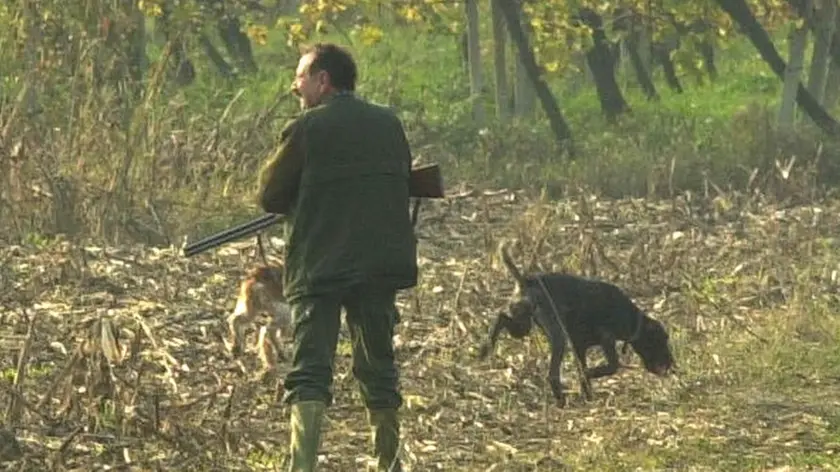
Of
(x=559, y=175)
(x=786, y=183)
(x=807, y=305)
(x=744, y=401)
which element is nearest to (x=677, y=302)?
(x=807, y=305)

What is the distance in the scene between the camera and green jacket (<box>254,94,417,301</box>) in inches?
307

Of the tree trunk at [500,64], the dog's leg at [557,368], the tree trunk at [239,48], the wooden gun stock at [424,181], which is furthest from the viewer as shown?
the tree trunk at [239,48]

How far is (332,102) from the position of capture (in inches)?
309

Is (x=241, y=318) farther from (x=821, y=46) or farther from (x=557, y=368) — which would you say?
(x=821, y=46)

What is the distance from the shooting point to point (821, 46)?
21.8m

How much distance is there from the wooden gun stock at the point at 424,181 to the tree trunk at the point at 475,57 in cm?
1376

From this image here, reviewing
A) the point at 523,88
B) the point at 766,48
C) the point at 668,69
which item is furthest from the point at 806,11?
the point at 668,69

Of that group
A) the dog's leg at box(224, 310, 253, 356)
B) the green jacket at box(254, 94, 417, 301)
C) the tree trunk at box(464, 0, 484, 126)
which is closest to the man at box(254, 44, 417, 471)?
the green jacket at box(254, 94, 417, 301)

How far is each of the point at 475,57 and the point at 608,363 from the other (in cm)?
1223

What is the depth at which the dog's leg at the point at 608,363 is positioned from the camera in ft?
35.0

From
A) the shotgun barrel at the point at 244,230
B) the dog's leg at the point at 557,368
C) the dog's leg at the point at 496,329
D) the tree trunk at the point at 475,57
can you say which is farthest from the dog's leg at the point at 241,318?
the tree trunk at the point at 475,57

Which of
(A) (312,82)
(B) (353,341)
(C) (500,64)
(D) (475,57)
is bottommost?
(B) (353,341)

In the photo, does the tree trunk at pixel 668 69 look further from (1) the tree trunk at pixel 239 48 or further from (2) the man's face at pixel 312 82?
(2) the man's face at pixel 312 82

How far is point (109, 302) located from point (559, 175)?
25.3 feet
